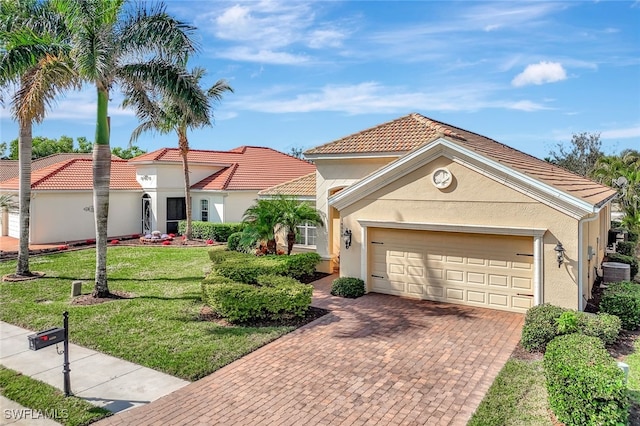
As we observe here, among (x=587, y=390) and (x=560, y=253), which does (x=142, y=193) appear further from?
(x=587, y=390)

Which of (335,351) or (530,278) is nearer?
(335,351)

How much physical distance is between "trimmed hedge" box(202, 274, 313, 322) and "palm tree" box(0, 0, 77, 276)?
825cm

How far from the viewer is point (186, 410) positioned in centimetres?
680

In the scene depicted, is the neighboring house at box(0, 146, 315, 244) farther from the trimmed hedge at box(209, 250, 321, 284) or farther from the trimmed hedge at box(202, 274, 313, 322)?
the trimmed hedge at box(202, 274, 313, 322)

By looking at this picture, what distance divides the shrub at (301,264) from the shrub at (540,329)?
828 cm

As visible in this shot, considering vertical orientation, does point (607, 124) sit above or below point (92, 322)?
above

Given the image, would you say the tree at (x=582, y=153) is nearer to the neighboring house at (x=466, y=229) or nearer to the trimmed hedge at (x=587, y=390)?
the neighboring house at (x=466, y=229)

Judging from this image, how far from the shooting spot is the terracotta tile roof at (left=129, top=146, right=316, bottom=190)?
2873 centimetres

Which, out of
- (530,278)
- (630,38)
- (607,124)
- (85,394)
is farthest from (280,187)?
(607,124)

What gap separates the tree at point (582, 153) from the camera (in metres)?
47.2

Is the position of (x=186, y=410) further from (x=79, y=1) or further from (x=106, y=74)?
(x=79, y=1)

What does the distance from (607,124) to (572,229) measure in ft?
137

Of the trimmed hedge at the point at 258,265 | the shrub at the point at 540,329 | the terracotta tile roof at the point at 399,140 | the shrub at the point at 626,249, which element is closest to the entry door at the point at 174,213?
the trimmed hedge at the point at 258,265

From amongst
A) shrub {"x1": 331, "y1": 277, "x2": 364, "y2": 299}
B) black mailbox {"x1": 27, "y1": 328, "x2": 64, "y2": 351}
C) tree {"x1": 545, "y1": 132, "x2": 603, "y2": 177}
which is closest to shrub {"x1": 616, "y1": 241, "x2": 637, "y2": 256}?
shrub {"x1": 331, "y1": 277, "x2": 364, "y2": 299}
